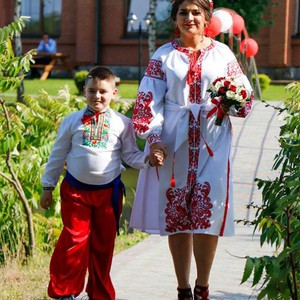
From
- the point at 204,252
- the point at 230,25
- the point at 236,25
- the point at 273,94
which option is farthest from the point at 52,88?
the point at 204,252

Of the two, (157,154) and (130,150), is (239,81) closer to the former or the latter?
(157,154)

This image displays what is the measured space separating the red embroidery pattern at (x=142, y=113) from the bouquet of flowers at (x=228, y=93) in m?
0.39

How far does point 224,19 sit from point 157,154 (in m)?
16.1

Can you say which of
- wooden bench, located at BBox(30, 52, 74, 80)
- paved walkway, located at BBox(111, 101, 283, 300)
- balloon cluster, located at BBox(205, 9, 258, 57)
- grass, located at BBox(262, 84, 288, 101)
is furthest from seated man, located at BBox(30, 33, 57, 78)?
paved walkway, located at BBox(111, 101, 283, 300)

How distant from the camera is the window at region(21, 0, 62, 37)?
3694cm

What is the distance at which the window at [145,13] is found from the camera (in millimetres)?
34625

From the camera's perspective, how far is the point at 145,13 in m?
35.8

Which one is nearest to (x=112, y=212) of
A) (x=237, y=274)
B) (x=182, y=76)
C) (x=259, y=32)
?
(x=182, y=76)

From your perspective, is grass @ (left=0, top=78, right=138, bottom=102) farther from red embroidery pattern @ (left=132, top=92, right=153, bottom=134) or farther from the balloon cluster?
red embroidery pattern @ (left=132, top=92, right=153, bottom=134)

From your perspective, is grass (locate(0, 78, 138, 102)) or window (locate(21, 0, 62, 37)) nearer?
grass (locate(0, 78, 138, 102))

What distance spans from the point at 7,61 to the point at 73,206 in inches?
61.8

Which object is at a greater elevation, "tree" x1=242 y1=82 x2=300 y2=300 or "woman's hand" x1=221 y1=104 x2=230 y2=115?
"woman's hand" x1=221 y1=104 x2=230 y2=115

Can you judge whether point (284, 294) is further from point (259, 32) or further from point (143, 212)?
point (259, 32)

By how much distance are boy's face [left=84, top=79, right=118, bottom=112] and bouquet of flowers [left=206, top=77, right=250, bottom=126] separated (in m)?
0.64
